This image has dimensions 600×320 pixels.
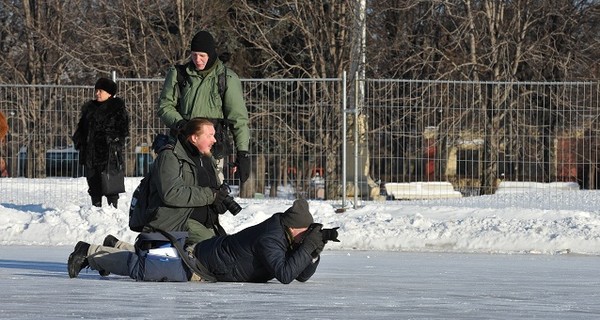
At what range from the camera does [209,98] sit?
10992 mm

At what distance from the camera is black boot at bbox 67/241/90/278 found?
30.7 ft

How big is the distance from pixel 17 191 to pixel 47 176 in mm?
436

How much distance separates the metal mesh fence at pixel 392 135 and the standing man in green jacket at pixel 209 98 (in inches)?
232

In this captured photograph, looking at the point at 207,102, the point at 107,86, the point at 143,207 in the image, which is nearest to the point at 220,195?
the point at 143,207

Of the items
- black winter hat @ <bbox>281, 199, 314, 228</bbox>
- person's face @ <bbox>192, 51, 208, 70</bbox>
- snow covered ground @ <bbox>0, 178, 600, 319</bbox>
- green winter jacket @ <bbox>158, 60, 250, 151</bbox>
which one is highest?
person's face @ <bbox>192, 51, 208, 70</bbox>

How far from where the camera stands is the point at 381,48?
27.4 m

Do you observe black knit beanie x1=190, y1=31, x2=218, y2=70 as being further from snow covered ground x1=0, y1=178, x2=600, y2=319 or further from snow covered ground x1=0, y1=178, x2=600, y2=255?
snow covered ground x1=0, y1=178, x2=600, y2=255

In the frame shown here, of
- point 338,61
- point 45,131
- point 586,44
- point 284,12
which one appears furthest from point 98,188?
point 586,44

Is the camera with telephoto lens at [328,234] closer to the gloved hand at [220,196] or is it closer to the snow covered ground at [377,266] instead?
the snow covered ground at [377,266]

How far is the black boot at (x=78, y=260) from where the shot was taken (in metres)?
9.34

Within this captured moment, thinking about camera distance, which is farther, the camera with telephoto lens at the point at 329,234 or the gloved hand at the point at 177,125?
the gloved hand at the point at 177,125

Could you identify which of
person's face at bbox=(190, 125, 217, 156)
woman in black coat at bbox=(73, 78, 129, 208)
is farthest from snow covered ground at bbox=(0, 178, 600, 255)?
person's face at bbox=(190, 125, 217, 156)

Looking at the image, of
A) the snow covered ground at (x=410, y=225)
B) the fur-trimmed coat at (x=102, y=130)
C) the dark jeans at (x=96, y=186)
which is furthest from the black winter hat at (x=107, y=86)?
the snow covered ground at (x=410, y=225)

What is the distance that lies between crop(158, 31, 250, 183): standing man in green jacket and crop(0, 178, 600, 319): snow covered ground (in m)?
1.28
